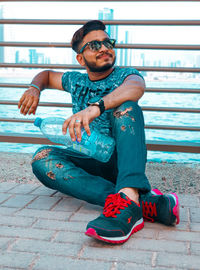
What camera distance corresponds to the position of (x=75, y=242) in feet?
6.75

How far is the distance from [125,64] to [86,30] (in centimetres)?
108

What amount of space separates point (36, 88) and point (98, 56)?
0.58 m

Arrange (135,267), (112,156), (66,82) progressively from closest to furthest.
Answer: (135,267) → (112,156) → (66,82)

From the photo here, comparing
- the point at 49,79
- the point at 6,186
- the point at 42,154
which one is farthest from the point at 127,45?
the point at 6,186

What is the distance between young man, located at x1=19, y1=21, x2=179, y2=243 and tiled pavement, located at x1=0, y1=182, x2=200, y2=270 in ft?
0.30

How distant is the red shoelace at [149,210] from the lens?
7.79 ft

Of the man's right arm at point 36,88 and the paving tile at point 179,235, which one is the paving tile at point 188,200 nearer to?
the paving tile at point 179,235

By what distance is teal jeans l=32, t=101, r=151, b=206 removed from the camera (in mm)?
2314

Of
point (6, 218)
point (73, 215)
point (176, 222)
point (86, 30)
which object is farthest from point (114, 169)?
point (86, 30)

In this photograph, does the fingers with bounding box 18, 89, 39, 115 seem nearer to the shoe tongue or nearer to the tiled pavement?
the tiled pavement

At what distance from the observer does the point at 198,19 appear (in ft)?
12.3

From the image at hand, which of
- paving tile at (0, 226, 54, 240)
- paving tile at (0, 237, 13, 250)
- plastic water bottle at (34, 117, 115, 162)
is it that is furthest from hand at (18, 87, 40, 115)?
paving tile at (0, 237, 13, 250)

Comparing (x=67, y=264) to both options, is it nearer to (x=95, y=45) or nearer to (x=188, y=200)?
(x=188, y=200)

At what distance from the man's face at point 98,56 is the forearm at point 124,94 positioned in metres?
0.34
